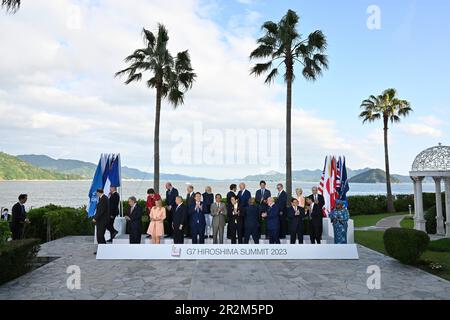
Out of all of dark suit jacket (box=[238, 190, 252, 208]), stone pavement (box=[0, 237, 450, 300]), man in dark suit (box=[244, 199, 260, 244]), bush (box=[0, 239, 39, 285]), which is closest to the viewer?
stone pavement (box=[0, 237, 450, 300])

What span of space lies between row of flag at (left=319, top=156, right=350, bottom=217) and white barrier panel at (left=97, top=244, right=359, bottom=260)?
4422 millimetres

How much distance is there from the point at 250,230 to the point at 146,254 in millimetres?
3634

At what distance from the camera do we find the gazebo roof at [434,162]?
54.3 ft

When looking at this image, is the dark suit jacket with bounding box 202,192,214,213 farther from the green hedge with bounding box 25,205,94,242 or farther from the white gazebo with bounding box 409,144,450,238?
the white gazebo with bounding box 409,144,450,238

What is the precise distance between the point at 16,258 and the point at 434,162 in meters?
17.2

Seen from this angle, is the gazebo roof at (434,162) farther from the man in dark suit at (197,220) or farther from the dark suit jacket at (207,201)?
the man in dark suit at (197,220)

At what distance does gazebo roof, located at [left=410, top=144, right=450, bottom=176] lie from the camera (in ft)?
54.3

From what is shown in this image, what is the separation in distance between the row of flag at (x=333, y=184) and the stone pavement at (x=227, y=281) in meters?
4.42

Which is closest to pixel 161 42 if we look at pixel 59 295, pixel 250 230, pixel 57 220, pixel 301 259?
pixel 57 220

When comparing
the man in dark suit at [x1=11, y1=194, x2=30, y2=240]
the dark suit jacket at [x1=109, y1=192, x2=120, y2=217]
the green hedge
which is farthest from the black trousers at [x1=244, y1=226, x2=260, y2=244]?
the green hedge

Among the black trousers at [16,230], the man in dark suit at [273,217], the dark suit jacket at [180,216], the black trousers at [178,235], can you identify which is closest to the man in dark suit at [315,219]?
the man in dark suit at [273,217]

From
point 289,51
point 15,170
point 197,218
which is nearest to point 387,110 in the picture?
point 289,51

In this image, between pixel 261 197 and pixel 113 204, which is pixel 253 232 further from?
pixel 113 204
